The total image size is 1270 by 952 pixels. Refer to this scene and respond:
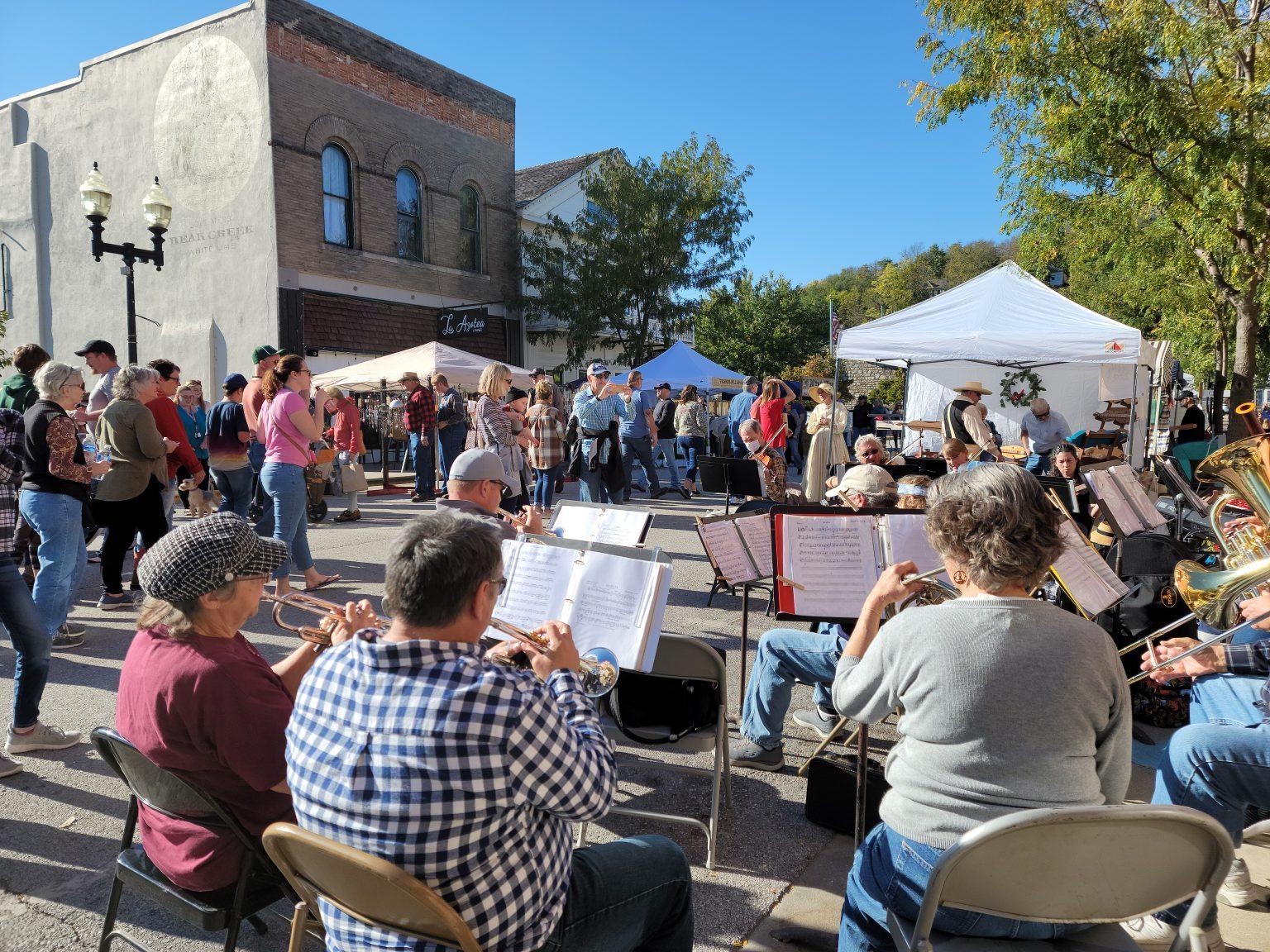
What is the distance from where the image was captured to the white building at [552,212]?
71.4 ft

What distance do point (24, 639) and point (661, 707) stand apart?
277 centimetres

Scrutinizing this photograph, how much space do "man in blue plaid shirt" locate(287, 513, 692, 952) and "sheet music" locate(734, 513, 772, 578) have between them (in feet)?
6.55

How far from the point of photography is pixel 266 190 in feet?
52.7

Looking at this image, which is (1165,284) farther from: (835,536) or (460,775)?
(460,775)

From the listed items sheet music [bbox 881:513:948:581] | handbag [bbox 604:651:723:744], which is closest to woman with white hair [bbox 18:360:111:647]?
handbag [bbox 604:651:723:744]

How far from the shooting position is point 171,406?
6281 mm

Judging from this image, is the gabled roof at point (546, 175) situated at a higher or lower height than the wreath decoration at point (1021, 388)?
higher

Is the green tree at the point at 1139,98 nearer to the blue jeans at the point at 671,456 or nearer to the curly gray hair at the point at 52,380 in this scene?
the blue jeans at the point at 671,456

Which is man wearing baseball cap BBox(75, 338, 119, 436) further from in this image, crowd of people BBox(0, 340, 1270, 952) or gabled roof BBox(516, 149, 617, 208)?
gabled roof BBox(516, 149, 617, 208)

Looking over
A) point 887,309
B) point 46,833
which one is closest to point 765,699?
point 46,833

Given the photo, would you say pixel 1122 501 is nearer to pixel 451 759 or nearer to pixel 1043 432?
pixel 451 759

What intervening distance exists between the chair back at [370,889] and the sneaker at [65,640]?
4.55 meters

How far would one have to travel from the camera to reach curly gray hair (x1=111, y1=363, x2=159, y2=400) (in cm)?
551

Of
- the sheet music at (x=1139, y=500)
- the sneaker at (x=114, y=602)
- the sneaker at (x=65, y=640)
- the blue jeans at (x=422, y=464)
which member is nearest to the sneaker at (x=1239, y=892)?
the sheet music at (x=1139, y=500)
